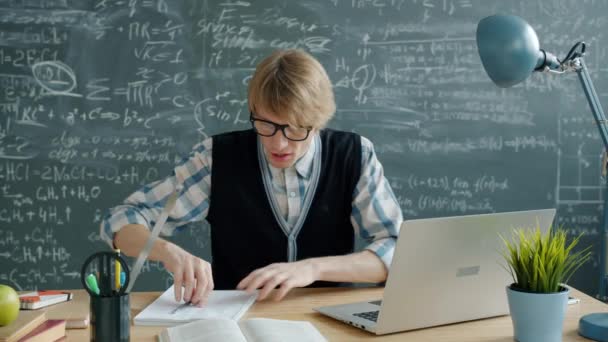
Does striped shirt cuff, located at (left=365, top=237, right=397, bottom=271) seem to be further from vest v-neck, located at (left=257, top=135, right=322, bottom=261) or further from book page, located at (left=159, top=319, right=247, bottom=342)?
book page, located at (left=159, top=319, right=247, bottom=342)

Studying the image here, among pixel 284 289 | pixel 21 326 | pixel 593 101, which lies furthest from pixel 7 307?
pixel 593 101

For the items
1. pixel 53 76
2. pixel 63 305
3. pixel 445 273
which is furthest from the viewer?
pixel 53 76

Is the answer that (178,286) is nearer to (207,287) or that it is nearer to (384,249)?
(207,287)

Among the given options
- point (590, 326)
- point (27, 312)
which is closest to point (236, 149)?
point (27, 312)

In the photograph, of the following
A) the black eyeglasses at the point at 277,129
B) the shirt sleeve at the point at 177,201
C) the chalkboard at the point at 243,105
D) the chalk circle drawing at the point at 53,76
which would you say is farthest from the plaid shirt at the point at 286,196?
the chalk circle drawing at the point at 53,76

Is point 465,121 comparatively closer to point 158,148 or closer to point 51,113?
point 158,148

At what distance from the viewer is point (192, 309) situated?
60.2 inches

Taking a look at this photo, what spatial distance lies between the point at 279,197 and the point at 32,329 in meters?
0.99

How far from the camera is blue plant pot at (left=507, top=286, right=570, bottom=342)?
1298mm

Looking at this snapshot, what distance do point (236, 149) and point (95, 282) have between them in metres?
1.02

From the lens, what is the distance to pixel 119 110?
131 inches

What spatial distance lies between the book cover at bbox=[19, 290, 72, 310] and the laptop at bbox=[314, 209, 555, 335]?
60cm

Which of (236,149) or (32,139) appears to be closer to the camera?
(236,149)

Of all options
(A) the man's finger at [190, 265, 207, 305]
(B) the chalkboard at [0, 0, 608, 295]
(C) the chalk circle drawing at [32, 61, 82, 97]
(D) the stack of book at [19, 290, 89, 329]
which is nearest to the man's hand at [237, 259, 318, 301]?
(A) the man's finger at [190, 265, 207, 305]
